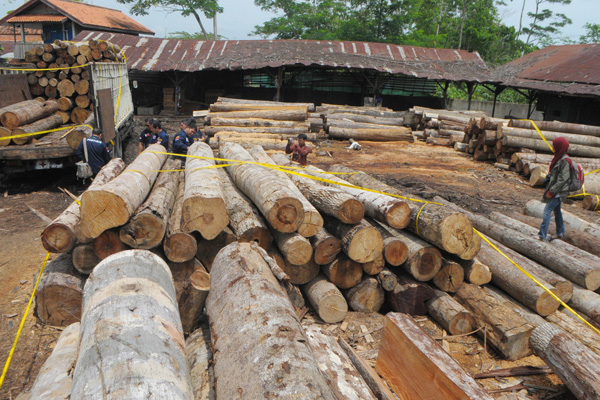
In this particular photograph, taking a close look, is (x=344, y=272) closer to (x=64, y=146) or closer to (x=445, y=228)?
(x=445, y=228)

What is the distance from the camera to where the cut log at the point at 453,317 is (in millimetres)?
4781

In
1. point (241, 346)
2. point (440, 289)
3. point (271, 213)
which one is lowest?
point (440, 289)

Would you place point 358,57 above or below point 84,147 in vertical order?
above

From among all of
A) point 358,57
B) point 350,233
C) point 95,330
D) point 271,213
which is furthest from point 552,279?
point 358,57

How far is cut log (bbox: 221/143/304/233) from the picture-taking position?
4.65 metres

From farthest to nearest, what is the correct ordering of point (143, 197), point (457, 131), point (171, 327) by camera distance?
point (457, 131) → point (143, 197) → point (171, 327)

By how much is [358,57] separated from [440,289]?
18.7m

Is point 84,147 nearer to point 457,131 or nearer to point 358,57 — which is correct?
point 457,131

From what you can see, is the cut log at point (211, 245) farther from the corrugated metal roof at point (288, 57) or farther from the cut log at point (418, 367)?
the corrugated metal roof at point (288, 57)

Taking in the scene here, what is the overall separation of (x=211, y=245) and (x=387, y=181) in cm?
700

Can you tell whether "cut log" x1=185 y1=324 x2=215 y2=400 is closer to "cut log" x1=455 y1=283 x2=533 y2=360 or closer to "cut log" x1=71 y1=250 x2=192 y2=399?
"cut log" x1=71 y1=250 x2=192 y2=399

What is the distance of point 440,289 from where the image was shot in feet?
17.2

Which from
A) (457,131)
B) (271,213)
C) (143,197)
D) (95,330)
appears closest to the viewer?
(95,330)

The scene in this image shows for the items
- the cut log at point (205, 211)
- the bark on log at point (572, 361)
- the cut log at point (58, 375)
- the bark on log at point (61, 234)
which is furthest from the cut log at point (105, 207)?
the bark on log at point (572, 361)
